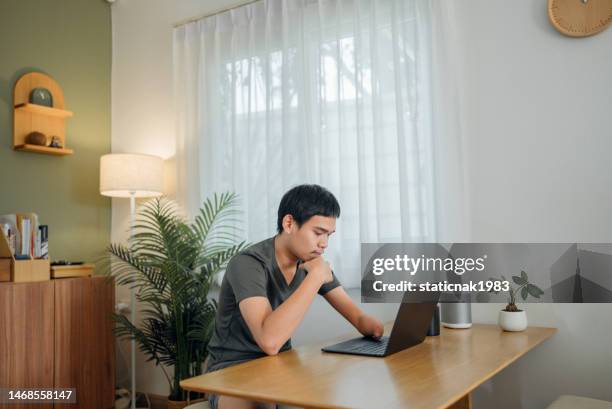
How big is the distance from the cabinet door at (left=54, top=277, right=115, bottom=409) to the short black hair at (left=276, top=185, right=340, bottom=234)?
5.97 feet

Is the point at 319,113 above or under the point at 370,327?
above

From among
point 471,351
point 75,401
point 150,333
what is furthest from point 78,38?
point 471,351

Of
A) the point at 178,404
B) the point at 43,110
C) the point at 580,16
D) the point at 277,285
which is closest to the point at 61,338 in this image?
the point at 178,404

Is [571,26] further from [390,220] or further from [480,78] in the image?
[390,220]

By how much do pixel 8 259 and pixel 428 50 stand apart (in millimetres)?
2427

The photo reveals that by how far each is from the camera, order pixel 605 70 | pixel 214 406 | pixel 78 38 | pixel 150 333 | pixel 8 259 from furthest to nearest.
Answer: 1. pixel 78 38
2. pixel 150 333
3. pixel 8 259
4. pixel 605 70
5. pixel 214 406

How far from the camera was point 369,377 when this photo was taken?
1576 millimetres

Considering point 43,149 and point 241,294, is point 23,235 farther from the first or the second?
point 241,294

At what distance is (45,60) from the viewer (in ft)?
12.4

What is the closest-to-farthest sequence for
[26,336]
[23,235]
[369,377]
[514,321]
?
[369,377], [514,321], [26,336], [23,235]

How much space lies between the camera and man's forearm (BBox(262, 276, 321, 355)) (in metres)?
1.83

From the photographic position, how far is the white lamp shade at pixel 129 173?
3.54 meters

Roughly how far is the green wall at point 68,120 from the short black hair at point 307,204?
2234 mm

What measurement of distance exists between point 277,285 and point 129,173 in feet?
5.93
